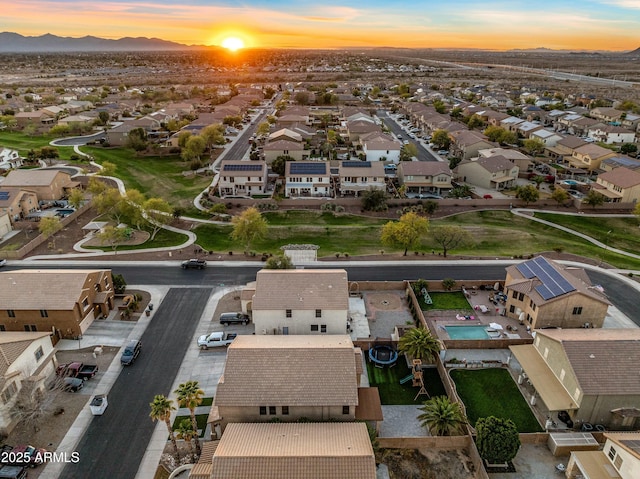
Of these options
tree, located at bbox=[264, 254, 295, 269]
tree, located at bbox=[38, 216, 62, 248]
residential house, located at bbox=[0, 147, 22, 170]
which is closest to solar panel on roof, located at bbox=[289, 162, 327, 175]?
tree, located at bbox=[264, 254, 295, 269]

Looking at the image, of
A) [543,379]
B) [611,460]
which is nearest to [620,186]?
[543,379]

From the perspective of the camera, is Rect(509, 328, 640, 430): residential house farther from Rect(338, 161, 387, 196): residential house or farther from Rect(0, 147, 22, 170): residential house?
Rect(0, 147, 22, 170): residential house

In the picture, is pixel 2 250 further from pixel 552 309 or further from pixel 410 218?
pixel 552 309

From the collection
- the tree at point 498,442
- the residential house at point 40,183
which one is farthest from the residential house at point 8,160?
the tree at point 498,442

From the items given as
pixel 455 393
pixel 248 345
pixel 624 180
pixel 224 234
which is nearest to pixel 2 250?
pixel 224 234

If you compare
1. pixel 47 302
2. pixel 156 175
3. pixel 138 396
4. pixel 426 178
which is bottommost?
pixel 138 396

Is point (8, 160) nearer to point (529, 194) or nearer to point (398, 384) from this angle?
point (398, 384)

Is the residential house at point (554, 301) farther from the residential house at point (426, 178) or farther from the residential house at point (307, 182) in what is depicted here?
the residential house at point (307, 182)
